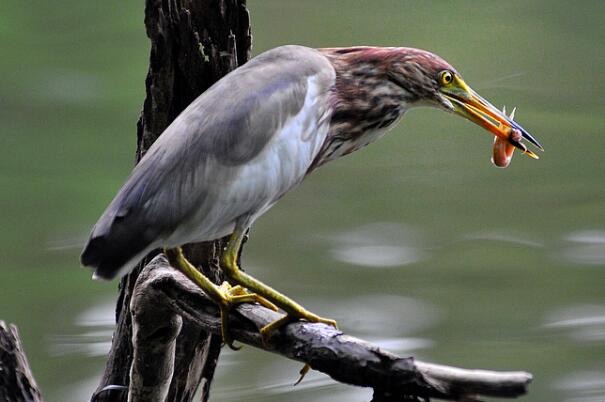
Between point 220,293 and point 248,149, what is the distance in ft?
0.75

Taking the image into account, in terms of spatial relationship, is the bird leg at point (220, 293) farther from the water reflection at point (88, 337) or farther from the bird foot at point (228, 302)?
the water reflection at point (88, 337)

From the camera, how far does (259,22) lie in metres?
5.70

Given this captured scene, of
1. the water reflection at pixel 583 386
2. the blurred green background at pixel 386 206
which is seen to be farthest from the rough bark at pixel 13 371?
the water reflection at pixel 583 386

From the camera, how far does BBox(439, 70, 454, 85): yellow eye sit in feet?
7.36

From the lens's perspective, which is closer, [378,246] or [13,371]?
[13,371]

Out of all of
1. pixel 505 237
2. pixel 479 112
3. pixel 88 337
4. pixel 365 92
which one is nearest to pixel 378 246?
pixel 505 237

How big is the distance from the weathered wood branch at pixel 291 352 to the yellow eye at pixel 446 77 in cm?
52

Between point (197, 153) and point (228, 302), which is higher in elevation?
point (197, 153)

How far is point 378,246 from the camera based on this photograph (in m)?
4.64

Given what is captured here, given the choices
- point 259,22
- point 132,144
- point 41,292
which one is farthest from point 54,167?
point 259,22

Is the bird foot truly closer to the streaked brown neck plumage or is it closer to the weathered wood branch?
the weathered wood branch

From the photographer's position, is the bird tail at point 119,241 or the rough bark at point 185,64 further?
the rough bark at point 185,64

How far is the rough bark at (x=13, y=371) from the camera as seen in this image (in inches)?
82.4

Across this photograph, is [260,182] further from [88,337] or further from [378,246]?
[378,246]
